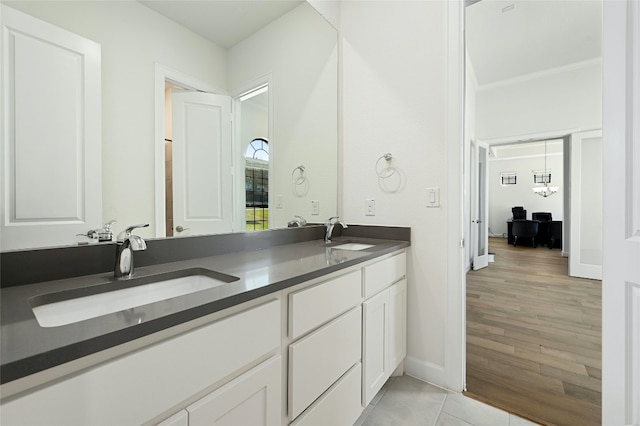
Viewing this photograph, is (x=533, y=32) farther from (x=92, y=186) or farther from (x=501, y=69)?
(x=92, y=186)

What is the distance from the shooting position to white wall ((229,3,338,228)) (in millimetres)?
1628

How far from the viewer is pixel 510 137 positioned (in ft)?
16.5

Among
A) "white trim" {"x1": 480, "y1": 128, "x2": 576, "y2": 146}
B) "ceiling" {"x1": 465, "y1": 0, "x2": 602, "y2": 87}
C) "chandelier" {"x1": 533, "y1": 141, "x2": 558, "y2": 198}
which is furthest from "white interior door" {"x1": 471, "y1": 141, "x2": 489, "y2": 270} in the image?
"chandelier" {"x1": 533, "y1": 141, "x2": 558, "y2": 198}

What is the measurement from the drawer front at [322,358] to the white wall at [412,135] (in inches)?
26.8

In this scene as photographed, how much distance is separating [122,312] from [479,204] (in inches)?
225

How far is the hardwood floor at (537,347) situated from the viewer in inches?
62.2

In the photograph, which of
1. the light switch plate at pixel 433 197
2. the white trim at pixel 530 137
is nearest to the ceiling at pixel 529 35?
the white trim at pixel 530 137

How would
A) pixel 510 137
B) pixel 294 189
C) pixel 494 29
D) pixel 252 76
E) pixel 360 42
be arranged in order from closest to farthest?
pixel 252 76, pixel 294 189, pixel 360 42, pixel 494 29, pixel 510 137

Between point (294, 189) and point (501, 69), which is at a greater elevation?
point (501, 69)

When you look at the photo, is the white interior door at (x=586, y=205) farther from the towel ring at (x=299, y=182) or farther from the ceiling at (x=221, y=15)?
the ceiling at (x=221, y=15)

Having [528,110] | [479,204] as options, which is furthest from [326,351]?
[528,110]

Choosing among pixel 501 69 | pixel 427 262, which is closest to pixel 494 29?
pixel 501 69

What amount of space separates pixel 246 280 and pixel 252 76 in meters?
1.17

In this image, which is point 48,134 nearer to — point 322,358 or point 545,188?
point 322,358
